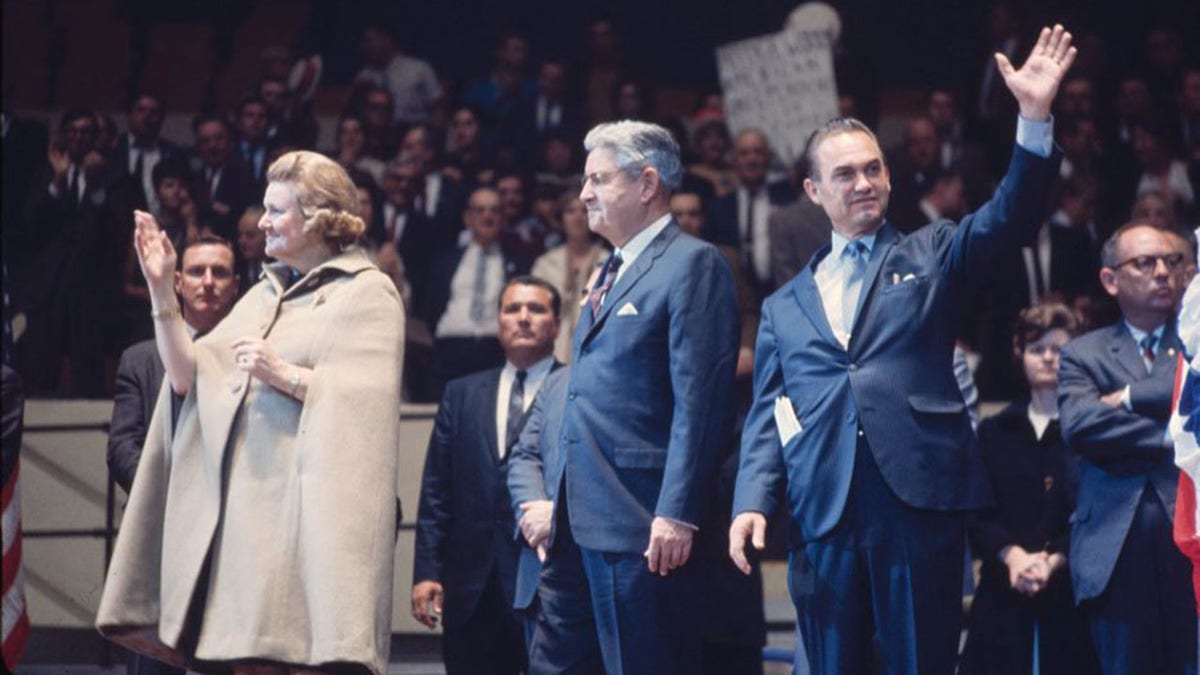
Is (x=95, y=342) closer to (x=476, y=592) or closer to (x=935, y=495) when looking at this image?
(x=476, y=592)

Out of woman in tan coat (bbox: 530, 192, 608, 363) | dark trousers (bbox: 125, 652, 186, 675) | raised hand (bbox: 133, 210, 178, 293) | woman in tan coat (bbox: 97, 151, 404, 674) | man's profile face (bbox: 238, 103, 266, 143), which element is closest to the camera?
woman in tan coat (bbox: 97, 151, 404, 674)

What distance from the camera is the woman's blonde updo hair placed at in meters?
4.56

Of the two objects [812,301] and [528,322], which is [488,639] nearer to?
[528,322]

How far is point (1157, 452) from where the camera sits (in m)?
5.05

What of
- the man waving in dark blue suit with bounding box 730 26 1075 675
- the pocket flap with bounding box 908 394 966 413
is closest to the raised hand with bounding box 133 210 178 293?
the man waving in dark blue suit with bounding box 730 26 1075 675

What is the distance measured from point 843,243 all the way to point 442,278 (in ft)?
14.2

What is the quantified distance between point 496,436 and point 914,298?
1.91 metres

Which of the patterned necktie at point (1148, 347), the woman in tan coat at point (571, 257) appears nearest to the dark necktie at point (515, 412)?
the patterned necktie at point (1148, 347)

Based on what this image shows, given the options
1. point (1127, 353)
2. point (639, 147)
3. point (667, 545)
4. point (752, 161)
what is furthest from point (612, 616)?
point (752, 161)

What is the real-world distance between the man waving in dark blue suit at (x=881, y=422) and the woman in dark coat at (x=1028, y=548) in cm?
123

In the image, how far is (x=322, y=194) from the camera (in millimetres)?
4578

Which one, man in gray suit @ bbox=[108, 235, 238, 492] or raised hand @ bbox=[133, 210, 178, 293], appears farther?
man in gray suit @ bbox=[108, 235, 238, 492]

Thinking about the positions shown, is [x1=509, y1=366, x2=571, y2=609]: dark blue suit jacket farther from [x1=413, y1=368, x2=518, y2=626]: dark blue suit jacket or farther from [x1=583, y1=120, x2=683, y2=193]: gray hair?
[x1=583, y1=120, x2=683, y2=193]: gray hair

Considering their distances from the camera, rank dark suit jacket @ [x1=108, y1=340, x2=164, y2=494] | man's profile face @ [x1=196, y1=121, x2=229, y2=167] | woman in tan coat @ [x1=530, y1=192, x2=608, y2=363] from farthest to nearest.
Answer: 1. man's profile face @ [x1=196, y1=121, x2=229, y2=167]
2. woman in tan coat @ [x1=530, y1=192, x2=608, y2=363]
3. dark suit jacket @ [x1=108, y1=340, x2=164, y2=494]
